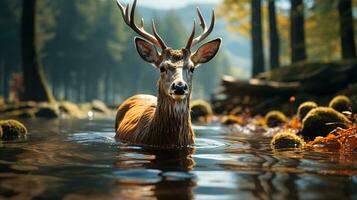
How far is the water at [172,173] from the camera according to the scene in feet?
14.2

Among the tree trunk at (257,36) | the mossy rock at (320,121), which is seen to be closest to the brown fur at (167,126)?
the mossy rock at (320,121)

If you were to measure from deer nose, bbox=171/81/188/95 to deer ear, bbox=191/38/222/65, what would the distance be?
1600 millimetres

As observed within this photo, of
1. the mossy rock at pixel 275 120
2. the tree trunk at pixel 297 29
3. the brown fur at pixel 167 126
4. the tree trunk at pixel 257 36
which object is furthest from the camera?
the tree trunk at pixel 257 36

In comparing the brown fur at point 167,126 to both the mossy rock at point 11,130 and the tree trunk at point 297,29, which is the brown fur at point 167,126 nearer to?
the mossy rock at point 11,130

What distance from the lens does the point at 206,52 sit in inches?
352

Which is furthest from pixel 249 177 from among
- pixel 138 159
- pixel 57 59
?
pixel 57 59

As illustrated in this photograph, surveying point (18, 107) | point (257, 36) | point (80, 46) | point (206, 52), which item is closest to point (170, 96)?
point (206, 52)

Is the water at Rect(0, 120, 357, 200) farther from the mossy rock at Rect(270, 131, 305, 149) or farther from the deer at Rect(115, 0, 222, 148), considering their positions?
the mossy rock at Rect(270, 131, 305, 149)

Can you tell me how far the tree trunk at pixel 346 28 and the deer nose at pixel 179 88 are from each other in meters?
14.8

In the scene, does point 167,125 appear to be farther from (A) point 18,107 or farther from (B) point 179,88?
(A) point 18,107

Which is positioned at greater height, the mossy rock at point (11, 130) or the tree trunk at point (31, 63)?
the tree trunk at point (31, 63)

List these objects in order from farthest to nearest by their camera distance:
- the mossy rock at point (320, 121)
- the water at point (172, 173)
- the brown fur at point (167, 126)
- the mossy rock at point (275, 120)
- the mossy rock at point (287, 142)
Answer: the mossy rock at point (275, 120) → the mossy rock at point (320, 121) → the mossy rock at point (287, 142) → the brown fur at point (167, 126) → the water at point (172, 173)

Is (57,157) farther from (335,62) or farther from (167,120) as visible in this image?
(335,62)

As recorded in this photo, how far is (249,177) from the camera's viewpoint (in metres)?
5.12
